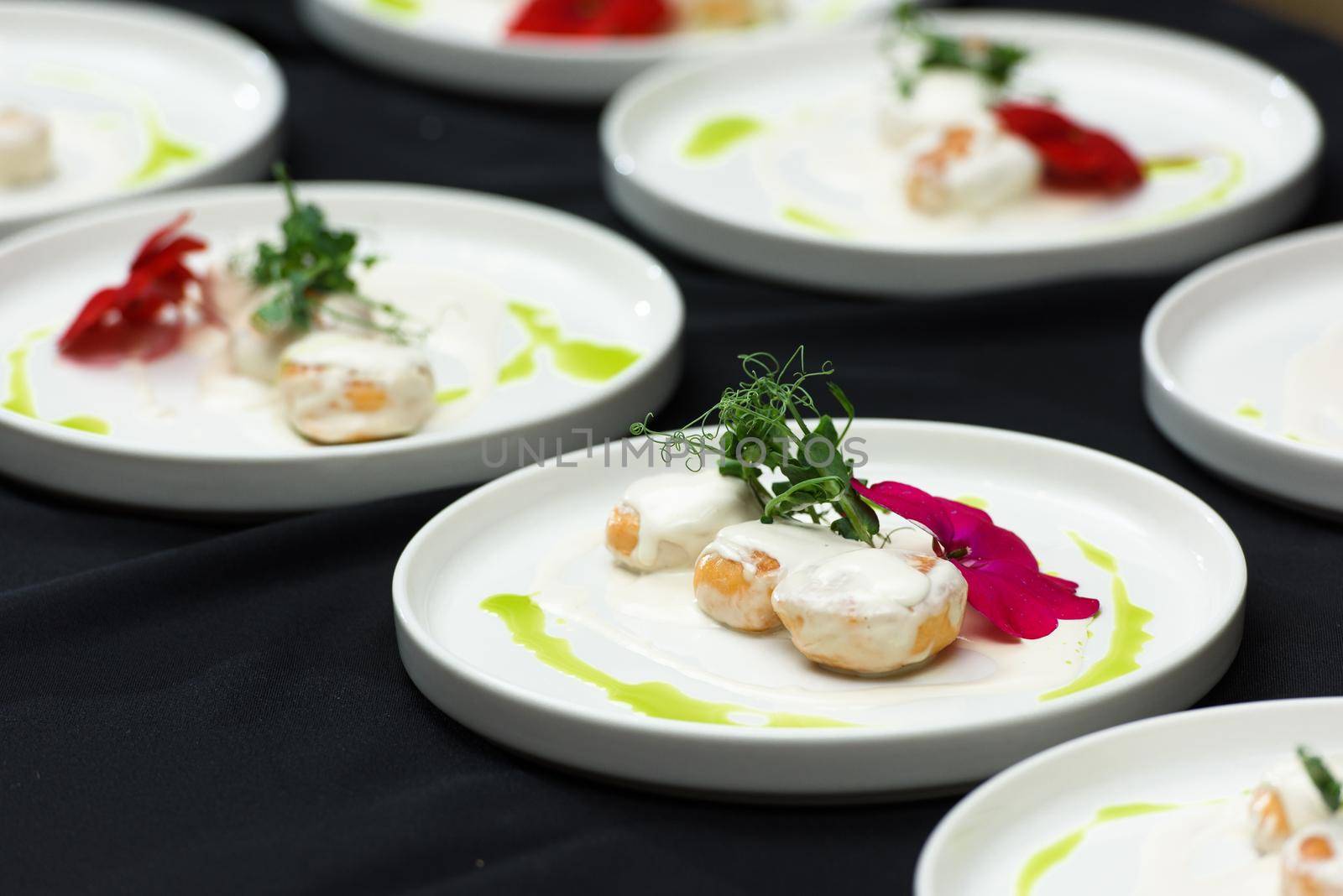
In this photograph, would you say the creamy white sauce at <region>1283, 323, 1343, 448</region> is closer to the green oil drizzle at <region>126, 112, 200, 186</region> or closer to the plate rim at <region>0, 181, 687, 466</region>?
the plate rim at <region>0, 181, 687, 466</region>

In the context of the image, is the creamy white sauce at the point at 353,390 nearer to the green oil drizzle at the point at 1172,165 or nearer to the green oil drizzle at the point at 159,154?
the green oil drizzle at the point at 159,154

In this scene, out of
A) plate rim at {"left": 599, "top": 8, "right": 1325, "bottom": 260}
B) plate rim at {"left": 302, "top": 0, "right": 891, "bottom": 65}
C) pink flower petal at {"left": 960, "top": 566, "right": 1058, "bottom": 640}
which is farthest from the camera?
plate rim at {"left": 302, "top": 0, "right": 891, "bottom": 65}

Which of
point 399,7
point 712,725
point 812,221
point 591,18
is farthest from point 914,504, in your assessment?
point 399,7

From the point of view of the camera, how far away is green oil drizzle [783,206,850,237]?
1739 millimetres

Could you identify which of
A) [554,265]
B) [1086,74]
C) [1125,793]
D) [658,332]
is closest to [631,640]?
[1125,793]

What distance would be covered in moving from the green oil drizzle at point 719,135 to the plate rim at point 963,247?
85mm

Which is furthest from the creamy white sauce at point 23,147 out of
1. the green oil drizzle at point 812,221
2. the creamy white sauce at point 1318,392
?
the creamy white sauce at point 1318,392

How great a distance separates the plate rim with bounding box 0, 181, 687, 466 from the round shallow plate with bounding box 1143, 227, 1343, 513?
452mm

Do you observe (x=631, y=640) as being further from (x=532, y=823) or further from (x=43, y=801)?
(x=43, y=801)

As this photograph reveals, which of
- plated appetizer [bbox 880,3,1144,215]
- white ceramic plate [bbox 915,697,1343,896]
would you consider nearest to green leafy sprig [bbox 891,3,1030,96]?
plated appetizer [bbox 880,3,1144,215]

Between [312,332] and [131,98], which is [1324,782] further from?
[131,98]

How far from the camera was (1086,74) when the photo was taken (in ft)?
7.13

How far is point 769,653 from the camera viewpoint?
106cm

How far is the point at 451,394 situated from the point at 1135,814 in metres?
0.77
